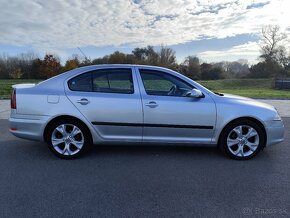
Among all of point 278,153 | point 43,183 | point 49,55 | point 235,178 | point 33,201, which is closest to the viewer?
point 33,201

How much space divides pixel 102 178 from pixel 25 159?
156cm

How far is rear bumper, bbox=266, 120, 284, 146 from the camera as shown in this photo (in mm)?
4355

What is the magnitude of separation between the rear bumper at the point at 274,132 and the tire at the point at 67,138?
9.86 ft

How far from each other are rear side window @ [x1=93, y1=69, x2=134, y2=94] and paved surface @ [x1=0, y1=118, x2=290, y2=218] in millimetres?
1140

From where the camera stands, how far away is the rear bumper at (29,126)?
4.21m

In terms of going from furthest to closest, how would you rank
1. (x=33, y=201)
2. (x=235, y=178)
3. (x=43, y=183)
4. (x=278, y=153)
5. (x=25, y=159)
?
(x=278, y=153) < (x=25, y=159) < (x=235, y=178) < (x=43, y=183) < (x=33, y=201)

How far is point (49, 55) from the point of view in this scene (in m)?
57.5

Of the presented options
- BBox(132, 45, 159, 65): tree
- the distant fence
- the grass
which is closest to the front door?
the grass

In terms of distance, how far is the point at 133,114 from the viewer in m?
4.21

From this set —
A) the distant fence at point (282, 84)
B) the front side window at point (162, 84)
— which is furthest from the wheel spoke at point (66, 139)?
the distant fence at point (282, 84)

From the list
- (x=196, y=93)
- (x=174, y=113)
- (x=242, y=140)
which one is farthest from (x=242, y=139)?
(x=174, y=113)

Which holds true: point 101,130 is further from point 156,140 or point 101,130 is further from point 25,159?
point 25,159

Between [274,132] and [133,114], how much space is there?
2378 mm

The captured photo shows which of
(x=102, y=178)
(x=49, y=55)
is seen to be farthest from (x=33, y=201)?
(x=49, y=55)
